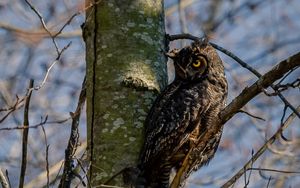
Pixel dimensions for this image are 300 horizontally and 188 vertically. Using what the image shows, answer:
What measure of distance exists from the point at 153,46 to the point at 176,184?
2.99 ft

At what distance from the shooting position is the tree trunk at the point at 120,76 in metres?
3.40

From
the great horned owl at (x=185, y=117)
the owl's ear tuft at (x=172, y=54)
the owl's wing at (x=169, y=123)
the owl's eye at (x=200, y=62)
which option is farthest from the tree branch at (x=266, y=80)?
the owl's eye at (x=200, y=62)

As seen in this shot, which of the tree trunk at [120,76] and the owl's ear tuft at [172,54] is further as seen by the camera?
the owl's ear tuft at [172,54]

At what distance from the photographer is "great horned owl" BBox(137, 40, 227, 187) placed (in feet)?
11.5

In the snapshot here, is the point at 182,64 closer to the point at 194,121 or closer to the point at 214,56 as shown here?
the point at 214,56

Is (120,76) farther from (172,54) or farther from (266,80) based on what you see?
(266,80)

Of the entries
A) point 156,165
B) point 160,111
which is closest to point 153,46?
point 160,111

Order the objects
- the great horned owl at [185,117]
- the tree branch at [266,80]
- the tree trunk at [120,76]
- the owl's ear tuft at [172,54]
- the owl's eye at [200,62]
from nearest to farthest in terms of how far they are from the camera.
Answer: the tree branch at [266,80] < the tree trunk at [120,76] < the great horned owl at [185,117] < the owl's ear tuft at [172,54] < the owl's eye at [200,62]

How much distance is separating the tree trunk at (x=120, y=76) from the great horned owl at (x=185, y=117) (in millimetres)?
79

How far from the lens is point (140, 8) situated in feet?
12.1

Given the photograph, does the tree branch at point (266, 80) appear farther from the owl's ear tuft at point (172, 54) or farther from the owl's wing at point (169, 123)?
the owl's ear tuft at point (172, 54)

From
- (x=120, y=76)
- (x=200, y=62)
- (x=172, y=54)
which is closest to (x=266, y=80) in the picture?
(x=120, y=76)

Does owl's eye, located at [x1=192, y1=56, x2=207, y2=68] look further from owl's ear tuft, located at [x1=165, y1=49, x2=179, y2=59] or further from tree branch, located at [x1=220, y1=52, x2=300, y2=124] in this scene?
tree branch, located at [x1=220, y1=52, x2=300, y2=124]

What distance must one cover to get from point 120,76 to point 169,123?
0.36 meters
